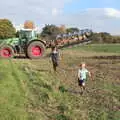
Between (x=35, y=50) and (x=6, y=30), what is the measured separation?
48259 mm

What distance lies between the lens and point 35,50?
33375 millimetres

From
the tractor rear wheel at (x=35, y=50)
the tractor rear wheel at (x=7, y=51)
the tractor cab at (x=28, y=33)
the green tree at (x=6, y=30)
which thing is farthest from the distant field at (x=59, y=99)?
the green tree at (x=6, y=30)

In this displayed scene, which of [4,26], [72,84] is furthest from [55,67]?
[4,26]

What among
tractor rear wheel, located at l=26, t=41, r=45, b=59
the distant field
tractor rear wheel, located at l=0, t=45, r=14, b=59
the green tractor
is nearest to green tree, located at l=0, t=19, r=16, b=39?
tractor rear wheel, located at l=0, t=45, r=14, b=59

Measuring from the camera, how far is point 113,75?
68.2ft

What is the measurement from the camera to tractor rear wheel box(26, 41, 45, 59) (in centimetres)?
3281

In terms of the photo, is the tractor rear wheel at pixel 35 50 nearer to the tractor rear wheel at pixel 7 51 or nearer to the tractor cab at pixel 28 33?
the tractor cab at pixel 28 33

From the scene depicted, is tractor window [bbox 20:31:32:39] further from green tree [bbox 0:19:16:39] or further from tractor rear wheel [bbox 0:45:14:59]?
green tree [bbox 0:19:16:39]

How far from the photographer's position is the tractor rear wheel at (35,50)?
3281 centimetres

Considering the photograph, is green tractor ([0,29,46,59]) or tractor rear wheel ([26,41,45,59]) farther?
green tractor ([0,29,46,59])

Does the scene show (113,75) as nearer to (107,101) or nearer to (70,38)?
(107,101)

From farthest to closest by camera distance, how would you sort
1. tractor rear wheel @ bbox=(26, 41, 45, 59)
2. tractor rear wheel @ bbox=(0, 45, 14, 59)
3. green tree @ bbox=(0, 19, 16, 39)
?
green tree @ bbox=(0, 19, 16, 39), tractor rear wheel @ bbox=(0, 45, 14, 59), tractor rear wheel @ bbox=(26, 41, 45, 59)

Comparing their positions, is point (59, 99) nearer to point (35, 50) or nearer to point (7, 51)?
point (35, 50)

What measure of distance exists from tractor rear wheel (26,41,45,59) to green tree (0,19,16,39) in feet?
138
